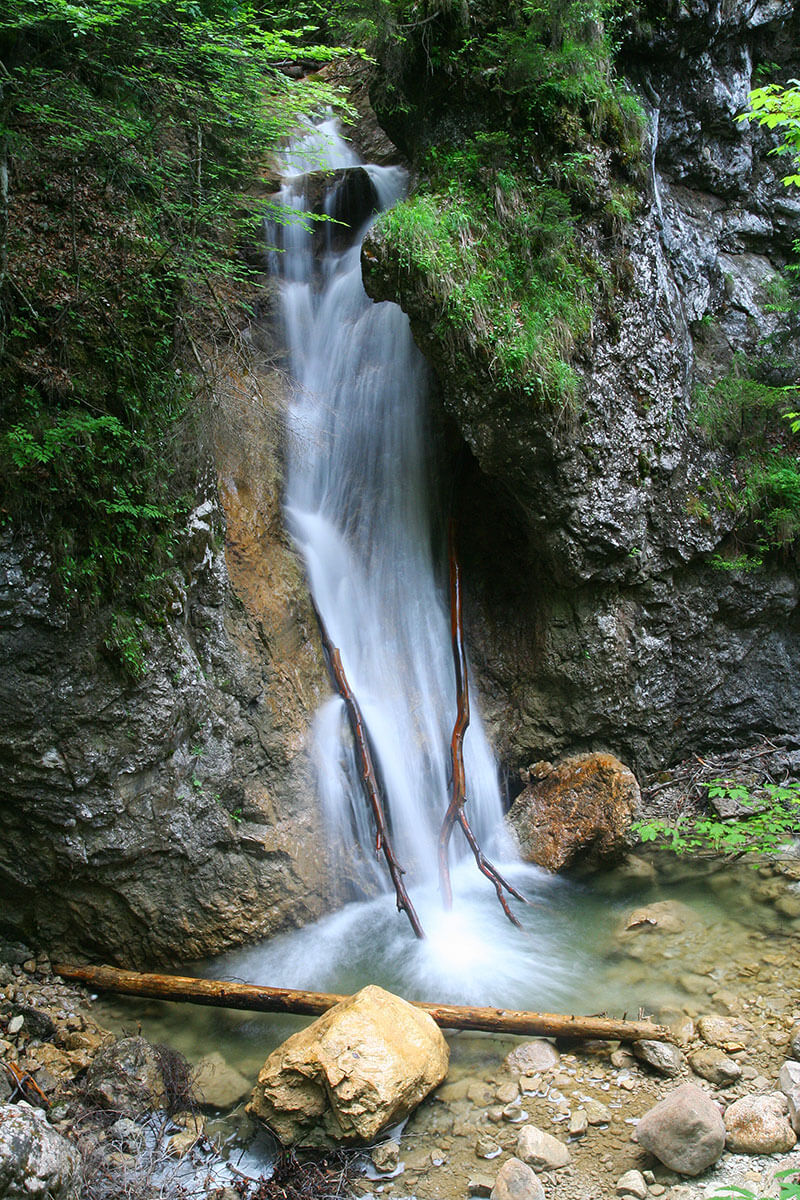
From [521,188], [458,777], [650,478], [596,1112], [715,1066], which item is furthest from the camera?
[650,478]

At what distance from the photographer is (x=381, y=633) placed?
22.8 ft

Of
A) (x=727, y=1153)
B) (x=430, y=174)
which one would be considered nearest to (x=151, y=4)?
(x=430, y=174)

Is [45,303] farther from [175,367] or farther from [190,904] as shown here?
[190,904]

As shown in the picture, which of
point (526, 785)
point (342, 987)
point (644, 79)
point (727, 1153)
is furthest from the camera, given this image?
point (644, 79)

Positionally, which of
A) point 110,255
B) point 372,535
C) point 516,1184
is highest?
point 110,255

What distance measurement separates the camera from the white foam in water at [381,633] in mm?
5121

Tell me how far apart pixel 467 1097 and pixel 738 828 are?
333 centimetres

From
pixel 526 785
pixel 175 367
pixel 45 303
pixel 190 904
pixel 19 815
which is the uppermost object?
pixel 45 303

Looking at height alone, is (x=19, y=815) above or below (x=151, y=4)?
below

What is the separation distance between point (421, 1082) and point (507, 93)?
7.40 m

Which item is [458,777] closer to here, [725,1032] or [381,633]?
[381,633]

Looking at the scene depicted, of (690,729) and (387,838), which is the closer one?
(387,838)

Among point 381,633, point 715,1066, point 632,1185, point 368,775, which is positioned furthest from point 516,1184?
point 381,633

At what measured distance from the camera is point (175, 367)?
A: 5168mm
